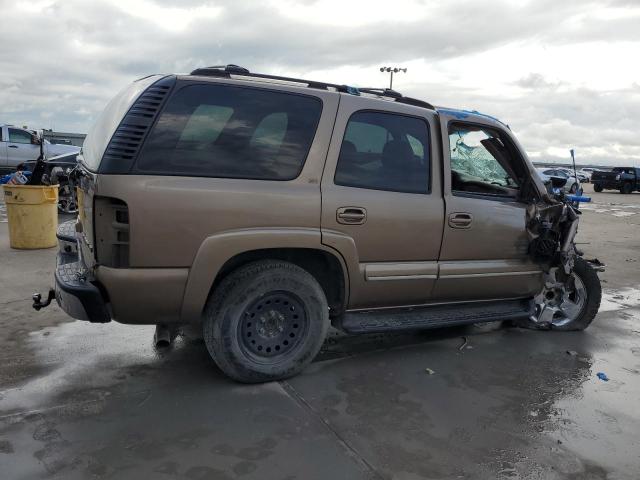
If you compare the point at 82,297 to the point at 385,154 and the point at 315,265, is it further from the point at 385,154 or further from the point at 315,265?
the point at 385,154

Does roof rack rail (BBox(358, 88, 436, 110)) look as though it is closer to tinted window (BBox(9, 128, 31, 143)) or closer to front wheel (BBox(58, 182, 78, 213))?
front wheel (BBox(58, 182, 78, 213))

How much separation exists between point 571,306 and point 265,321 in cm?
315

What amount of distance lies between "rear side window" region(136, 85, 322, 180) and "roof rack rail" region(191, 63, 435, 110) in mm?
179

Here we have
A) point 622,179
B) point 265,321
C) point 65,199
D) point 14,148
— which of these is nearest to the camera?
point 265,321

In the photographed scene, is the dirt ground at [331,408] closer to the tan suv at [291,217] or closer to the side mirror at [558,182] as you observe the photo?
the tan suv at [291,217]

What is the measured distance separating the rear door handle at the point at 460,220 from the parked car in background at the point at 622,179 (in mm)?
30076

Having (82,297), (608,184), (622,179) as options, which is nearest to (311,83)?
(82,297)

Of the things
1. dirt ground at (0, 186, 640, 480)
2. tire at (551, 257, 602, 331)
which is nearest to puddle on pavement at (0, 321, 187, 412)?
dirt ground at (0, 186, 640, 480)

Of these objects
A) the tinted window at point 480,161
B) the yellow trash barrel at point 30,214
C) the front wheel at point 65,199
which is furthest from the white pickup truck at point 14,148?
the tinted window at point 480,161

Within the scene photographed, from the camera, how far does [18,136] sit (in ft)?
57.2

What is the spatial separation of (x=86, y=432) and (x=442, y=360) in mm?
2607

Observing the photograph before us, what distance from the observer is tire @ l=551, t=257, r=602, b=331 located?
5059 millimetres

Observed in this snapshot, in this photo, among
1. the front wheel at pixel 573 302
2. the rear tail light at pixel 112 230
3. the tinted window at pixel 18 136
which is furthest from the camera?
the tinted window at pixel 18 136

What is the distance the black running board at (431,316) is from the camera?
12.9 ft
